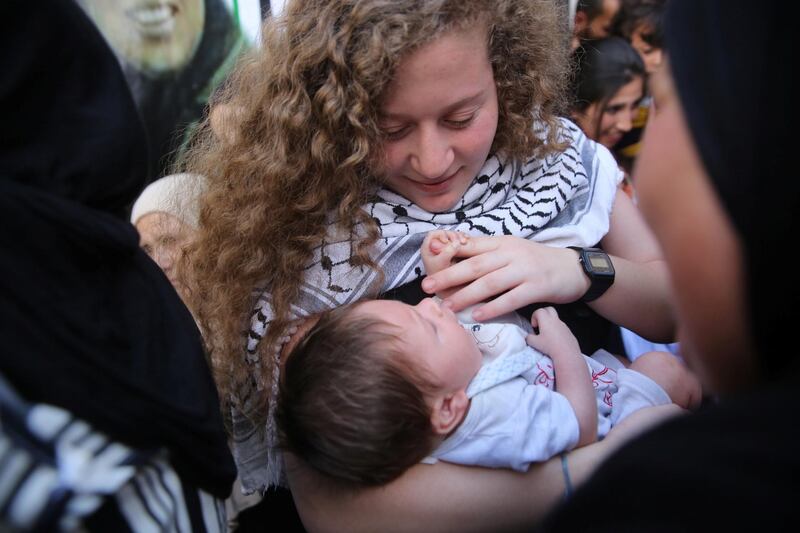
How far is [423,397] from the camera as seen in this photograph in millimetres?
1534

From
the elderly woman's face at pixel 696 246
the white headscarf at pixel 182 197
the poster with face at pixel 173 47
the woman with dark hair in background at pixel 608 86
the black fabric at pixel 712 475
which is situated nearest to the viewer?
the black fabric at pixel 712 475

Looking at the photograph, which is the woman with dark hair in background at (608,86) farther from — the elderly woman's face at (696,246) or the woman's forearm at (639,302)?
the elderly woman's face at (696,246)

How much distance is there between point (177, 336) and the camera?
119 cm

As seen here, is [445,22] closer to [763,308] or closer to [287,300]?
[287,300]

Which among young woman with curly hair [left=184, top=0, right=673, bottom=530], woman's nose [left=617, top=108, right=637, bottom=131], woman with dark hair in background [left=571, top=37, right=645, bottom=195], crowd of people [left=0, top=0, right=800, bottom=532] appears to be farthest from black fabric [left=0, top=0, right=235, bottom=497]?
woman's nose [left=617, top=108, right=637, bottom=131]

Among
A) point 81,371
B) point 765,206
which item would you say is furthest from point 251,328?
point 765,206

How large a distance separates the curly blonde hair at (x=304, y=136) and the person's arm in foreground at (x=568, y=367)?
1.73ft

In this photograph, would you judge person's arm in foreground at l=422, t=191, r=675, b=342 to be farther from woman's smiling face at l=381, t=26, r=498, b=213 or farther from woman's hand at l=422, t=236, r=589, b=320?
woman's smiling face at l=381, t=26, r=498, b=213

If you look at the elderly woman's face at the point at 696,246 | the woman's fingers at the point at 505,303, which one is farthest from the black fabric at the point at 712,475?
the woman's fingers at the point at 505,303

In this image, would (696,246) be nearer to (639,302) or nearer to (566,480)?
(566,480)

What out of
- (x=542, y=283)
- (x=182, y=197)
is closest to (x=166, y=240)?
(x=182, y=197)

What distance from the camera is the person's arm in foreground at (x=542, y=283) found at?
175cm

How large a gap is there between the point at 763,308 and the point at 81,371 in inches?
37.7

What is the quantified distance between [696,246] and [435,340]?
0.85 meters
